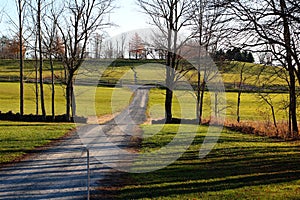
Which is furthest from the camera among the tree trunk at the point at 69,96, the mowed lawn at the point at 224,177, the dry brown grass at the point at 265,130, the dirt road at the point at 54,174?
the tree trunk at the point at 69,96

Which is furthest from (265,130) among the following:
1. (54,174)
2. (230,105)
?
(230,105)

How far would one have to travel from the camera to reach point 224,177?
368 inches

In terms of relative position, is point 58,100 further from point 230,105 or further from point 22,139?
point 22,139

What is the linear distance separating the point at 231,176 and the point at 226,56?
4.79 meters

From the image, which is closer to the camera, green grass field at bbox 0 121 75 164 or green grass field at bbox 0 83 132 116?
green grass field at bbox 0 121 75 164

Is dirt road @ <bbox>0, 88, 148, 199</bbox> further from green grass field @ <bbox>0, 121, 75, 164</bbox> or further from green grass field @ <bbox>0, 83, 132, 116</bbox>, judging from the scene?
green grass field @ <bbox>0, 83, 132, 116</bbox>

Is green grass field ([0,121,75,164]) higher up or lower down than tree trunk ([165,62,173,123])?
lower down

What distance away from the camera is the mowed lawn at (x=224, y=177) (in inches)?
305

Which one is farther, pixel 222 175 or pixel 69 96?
pixel 69 96

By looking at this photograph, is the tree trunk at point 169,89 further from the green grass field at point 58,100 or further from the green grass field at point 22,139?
the green grass field at point 58,100

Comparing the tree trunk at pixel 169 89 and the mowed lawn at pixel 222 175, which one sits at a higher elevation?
the tree trunk at pixel 169 89

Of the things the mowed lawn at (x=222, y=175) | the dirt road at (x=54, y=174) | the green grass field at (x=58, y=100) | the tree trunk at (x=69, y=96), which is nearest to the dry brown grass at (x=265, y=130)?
the mowed lawn at (x=222, y=175)

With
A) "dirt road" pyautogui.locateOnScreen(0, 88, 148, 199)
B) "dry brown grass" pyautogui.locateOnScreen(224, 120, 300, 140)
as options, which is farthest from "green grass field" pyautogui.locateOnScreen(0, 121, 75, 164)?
"dry brown grass" pyautogui.locateOnScreen(224, 120, 300, 140)

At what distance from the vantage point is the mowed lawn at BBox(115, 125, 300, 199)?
25.5ft
